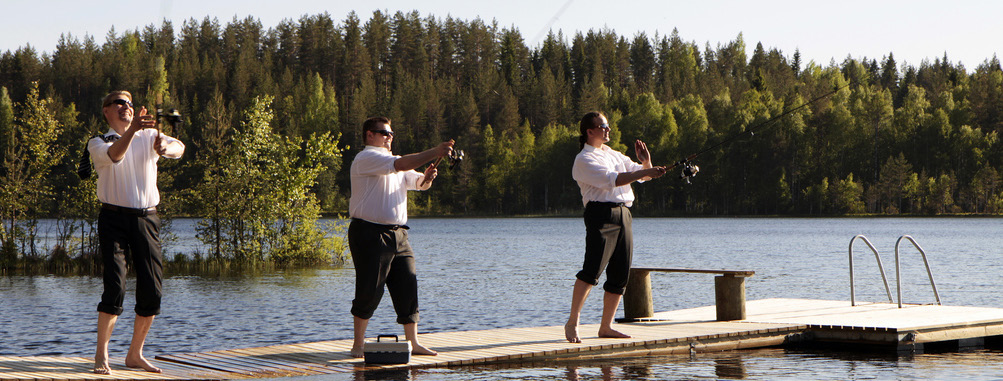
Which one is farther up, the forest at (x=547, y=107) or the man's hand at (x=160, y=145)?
the forest at (x=547, y=107)

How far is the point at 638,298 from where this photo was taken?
1253 centimetres

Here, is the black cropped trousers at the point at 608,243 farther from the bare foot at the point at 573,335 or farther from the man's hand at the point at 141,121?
the man's hand at the point at 141,121

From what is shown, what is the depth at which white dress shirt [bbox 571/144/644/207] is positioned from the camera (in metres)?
9.13

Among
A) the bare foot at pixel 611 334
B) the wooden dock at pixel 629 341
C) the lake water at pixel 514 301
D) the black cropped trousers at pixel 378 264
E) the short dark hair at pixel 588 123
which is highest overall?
the short dark hair at pixel 588 123

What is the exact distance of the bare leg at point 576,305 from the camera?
Result: 9.59m

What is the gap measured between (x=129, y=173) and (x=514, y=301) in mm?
16982

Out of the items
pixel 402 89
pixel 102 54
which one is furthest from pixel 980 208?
pixel 102 54

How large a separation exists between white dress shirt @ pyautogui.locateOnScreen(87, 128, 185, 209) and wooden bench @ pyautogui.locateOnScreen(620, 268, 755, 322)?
19.2ft

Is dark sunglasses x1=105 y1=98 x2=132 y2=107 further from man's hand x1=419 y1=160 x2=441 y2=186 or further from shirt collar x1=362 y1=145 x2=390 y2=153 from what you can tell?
man's hand x1=419 y1=160 x2=441 y2=186

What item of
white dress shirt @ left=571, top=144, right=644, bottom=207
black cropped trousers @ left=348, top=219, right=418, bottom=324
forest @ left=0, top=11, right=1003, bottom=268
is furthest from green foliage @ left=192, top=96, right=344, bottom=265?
forest @ left=0, top=11, right=1003, bottom=268

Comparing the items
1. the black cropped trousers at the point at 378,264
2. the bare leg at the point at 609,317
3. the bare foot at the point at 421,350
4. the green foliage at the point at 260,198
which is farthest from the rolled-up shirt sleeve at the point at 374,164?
the green foliage at the point at 260,198

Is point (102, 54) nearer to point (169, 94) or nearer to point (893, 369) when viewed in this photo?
point (169, 94)

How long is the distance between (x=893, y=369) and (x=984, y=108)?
3863 inches

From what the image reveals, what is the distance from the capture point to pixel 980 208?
93375mm
